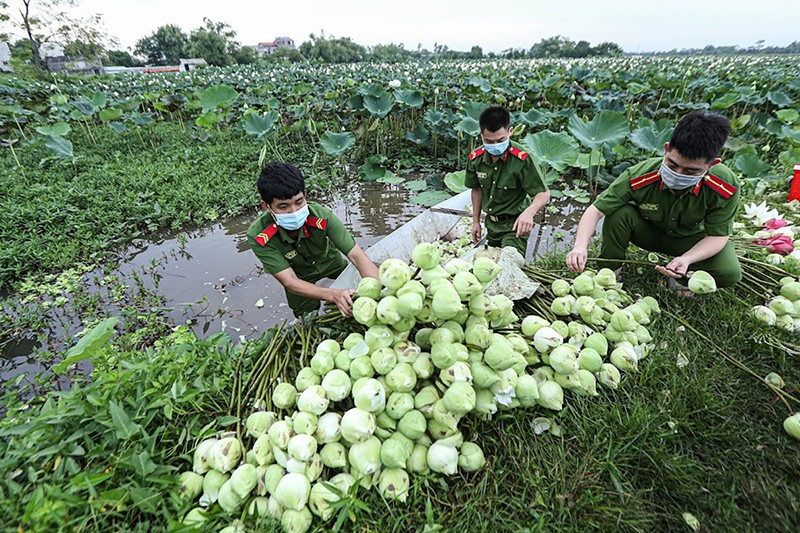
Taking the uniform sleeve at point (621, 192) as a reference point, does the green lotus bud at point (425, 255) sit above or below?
above

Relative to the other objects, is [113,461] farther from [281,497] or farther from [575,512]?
[575,512]

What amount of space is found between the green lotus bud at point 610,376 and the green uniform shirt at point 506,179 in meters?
1.95

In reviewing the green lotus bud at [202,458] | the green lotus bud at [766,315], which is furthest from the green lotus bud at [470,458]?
the green lotus bud at [766,315]

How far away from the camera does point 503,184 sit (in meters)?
3.32

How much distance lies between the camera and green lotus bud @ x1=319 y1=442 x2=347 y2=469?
1199mm

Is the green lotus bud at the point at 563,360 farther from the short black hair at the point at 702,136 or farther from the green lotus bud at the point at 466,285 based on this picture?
the short black hair at the point at 702,136

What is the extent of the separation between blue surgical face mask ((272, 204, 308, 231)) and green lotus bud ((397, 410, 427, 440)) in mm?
1482

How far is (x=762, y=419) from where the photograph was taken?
5.25 ft

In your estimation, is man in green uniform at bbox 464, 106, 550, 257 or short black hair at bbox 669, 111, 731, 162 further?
man in green uniform at bbox 464, 106, 550, 257

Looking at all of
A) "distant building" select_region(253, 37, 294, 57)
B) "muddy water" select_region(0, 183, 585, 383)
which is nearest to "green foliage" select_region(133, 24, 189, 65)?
"distant building" select_region(253, 37, 294, 57)

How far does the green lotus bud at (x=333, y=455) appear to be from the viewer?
120 centimetres

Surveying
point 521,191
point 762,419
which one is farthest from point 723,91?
point 762,419

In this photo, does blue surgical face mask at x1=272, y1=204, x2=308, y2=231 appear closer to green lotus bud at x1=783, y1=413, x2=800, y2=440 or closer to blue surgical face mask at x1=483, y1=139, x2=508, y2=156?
blue surgical face mask at x1=483, y1=139, x2=508, y2=156

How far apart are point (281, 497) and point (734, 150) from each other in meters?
7.28
